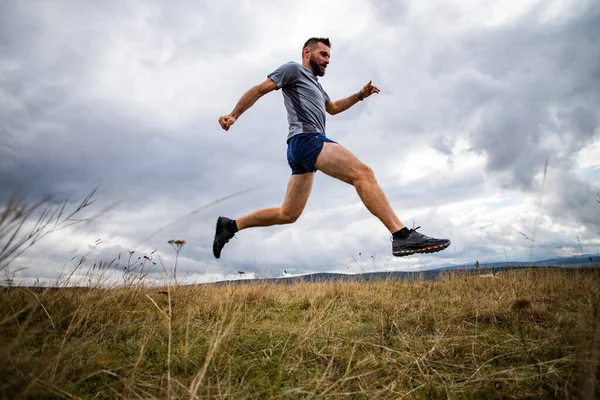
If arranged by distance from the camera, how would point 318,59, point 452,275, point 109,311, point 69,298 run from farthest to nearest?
1. point 452,275
2. point 318,59
3. point 69,298
4. point 109,311

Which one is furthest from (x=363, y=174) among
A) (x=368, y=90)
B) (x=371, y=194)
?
(x=368, y=90)

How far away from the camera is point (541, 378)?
1.44 metres

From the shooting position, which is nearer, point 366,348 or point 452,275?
point 366,348

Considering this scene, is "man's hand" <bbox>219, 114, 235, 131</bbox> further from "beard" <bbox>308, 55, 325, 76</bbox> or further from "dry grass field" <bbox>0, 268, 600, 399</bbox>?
"dry grass field" <bbox>0, 268, 600, 399</bbox>

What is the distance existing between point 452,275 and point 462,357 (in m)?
4.39

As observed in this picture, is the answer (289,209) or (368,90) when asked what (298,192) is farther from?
(368,90)

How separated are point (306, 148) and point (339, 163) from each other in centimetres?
45

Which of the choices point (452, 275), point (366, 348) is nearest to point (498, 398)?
point (366, 348)

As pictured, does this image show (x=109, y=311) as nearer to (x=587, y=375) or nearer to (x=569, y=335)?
(x=587, y=375)

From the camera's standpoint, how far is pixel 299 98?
3752 millimetres

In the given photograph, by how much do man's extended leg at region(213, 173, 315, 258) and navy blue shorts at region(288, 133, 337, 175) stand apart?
221 millimetres

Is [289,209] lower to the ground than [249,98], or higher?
lower

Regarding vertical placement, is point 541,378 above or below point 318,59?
below

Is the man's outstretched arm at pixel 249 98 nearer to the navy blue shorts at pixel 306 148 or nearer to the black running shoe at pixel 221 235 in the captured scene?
the navy blue shorts at pixel 306 148
